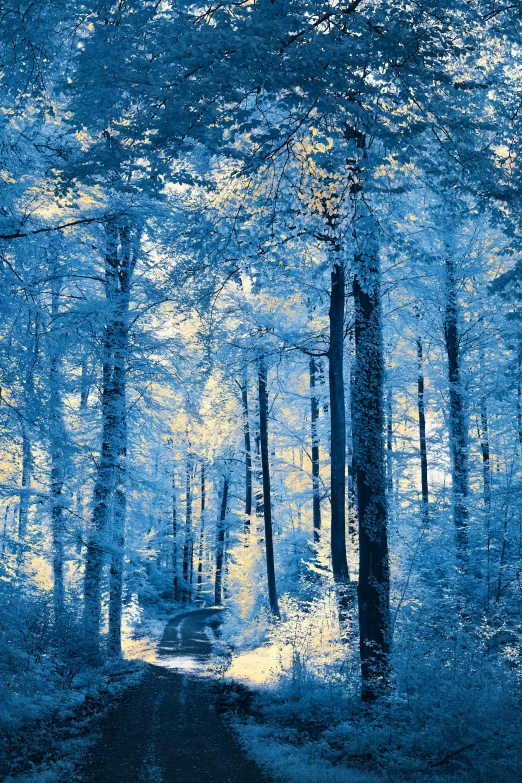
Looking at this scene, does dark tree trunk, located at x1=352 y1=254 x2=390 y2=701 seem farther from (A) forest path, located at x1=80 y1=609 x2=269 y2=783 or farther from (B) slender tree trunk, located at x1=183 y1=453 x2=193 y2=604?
(B) slender tree trunk, located at x1=183 y1=453 x2=193 y2=604

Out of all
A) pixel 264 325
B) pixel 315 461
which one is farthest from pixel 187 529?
pixel 264 325

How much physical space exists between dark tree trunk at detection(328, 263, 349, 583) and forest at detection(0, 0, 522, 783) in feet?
0.23

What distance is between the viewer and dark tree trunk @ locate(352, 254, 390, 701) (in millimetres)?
10016

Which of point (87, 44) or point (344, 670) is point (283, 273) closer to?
point (87, 44)

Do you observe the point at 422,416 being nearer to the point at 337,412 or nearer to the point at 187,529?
the point at 337,412

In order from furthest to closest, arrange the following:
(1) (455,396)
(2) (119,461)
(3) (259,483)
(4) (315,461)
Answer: (3) (259,483) < (4) (315,461) < (1) (455,396) < (2) (119,461)

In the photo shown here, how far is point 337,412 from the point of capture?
14398mm

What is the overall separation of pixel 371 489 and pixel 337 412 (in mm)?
4189

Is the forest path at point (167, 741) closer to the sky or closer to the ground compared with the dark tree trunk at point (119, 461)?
closer to the ground

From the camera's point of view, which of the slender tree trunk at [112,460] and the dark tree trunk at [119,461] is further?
the dark tree trunk at [119,461]

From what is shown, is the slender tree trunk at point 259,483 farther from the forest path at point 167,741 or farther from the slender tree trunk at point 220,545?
the forest path at point 167,741

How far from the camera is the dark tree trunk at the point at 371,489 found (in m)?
10.0

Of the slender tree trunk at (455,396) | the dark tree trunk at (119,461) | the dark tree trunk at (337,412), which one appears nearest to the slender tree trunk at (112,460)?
the dark tree trunk at (119,461)

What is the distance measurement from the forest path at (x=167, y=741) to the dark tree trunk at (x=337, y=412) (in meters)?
4.65
